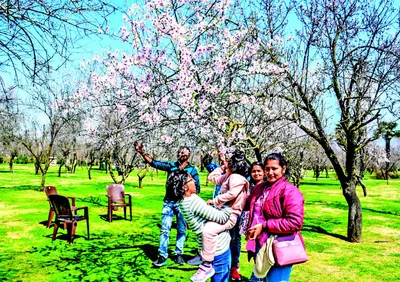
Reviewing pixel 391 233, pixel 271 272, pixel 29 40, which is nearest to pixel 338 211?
pixel 391 233

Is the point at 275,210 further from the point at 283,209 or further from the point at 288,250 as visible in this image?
the point at 288,250

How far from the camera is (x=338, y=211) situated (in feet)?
51.4

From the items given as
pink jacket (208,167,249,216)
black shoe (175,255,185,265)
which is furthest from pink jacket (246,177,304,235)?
black shoe (175,255,185,265)

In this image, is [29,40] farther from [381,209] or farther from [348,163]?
[381,209]

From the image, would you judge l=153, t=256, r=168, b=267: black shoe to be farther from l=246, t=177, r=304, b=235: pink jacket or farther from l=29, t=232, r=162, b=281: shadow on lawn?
l=246, t=177, r=304, b=235: pink jacket

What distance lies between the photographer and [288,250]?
292 cm

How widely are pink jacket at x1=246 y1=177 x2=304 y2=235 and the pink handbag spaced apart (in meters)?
0.10

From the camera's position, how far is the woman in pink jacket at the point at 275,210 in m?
2.88

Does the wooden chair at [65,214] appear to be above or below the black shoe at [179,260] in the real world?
above

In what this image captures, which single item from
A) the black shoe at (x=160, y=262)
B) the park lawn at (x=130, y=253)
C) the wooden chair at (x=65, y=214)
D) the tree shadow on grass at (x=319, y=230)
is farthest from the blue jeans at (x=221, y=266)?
the tree shadow on grass at (x=319, y=230)

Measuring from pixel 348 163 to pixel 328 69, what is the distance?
2670mm

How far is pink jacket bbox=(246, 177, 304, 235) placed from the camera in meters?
2.86

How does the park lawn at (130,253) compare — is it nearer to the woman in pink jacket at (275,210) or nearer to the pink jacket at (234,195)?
the pink jacket at (234,195)

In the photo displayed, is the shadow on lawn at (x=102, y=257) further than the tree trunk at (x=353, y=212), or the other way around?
the tree trunk at (x=353, y=212)
